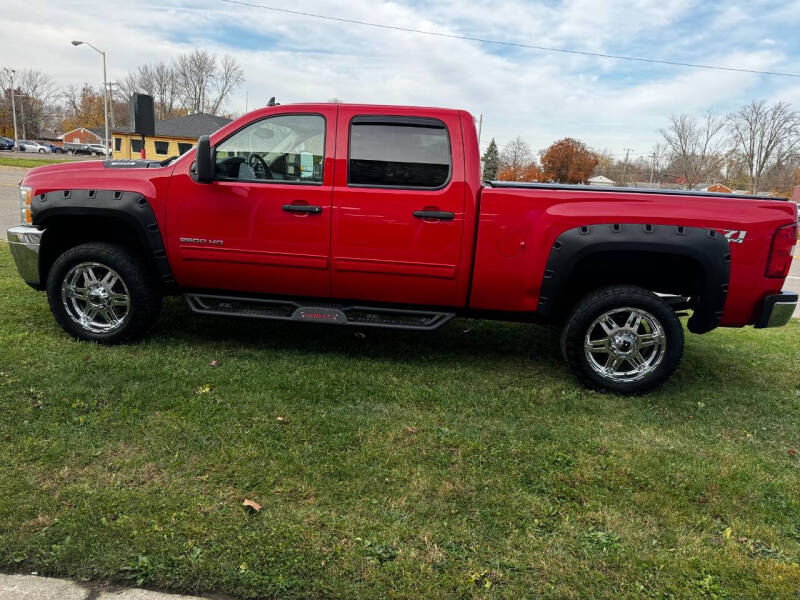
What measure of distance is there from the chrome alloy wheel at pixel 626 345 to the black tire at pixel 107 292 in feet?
11.2

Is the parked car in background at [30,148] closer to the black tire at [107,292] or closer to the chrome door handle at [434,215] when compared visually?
the black tire at [107,292]

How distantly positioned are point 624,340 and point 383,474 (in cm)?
217

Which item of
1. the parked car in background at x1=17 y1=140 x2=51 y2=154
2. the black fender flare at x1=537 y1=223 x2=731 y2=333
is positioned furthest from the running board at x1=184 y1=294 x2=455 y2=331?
the parked car in background at x1=17 y1=140 x2=51 y2=154

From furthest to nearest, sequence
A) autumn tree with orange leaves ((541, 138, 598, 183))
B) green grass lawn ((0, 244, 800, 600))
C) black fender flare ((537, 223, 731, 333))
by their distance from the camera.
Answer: autumn tree with orange leaves ((541, 138, 598, 183)) < black fender flare ((537, 223, 731, 333)) < green grass lawn ((0, 244, 800, 600))

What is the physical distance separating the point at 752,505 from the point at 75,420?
3.74 m

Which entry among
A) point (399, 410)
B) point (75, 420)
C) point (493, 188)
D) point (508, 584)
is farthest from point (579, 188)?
point (75, 420)

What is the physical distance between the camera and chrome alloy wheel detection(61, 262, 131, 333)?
15.3ft

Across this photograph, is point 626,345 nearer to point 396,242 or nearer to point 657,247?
point 657,247

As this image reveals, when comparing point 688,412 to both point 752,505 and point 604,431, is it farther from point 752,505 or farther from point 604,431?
point 752,505

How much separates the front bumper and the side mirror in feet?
13.3

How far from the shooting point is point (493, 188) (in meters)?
4.18

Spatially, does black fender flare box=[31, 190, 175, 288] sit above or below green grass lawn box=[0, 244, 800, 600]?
above

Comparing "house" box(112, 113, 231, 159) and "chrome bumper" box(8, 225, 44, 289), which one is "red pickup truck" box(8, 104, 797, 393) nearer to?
"chrome bumper" box(8, 225, 44, 289)

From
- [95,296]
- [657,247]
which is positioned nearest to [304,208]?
[95,296]
